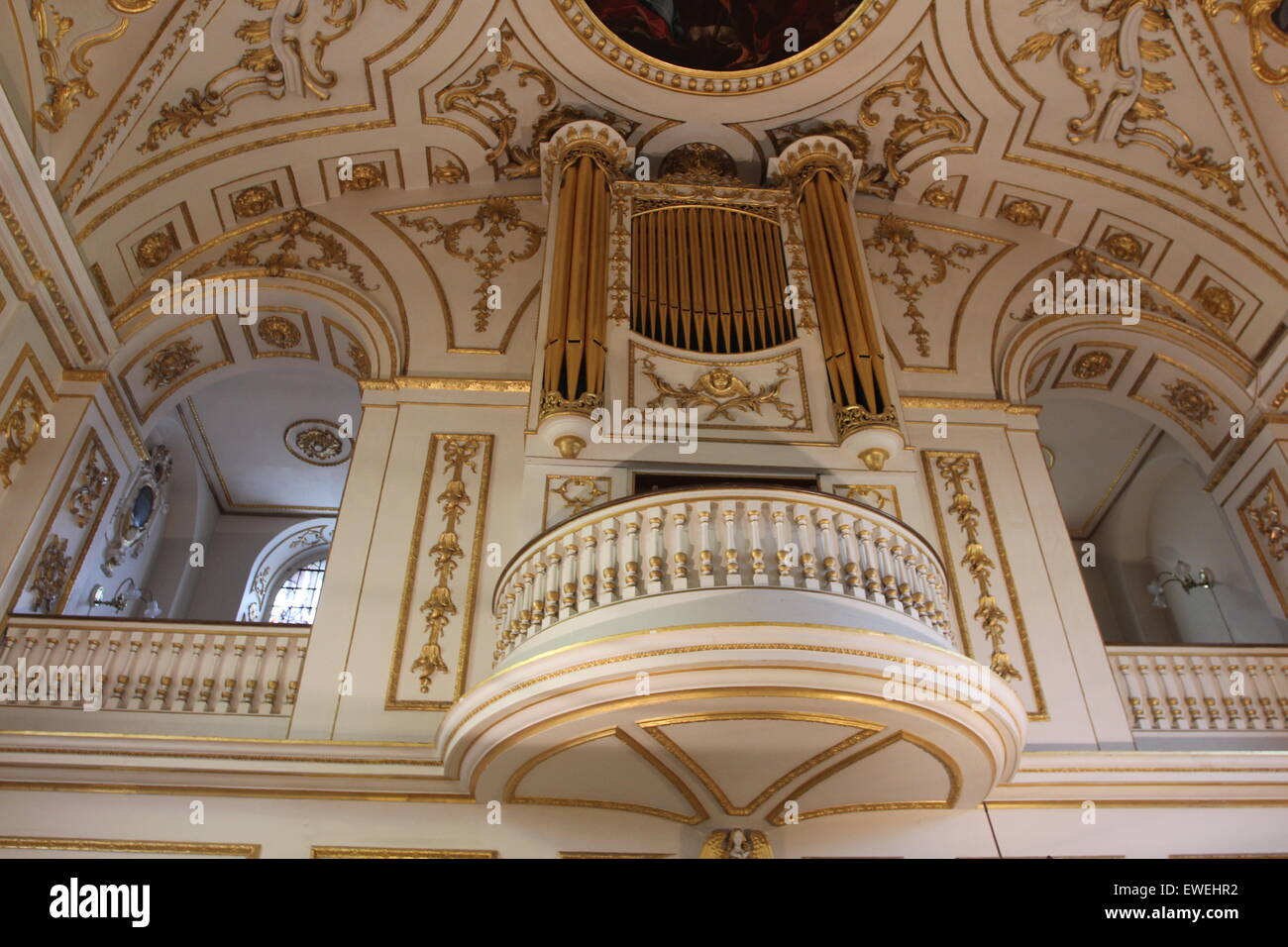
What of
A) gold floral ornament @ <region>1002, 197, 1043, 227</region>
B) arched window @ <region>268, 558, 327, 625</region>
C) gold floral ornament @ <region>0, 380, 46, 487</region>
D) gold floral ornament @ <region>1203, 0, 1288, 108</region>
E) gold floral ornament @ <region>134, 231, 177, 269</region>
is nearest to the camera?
gold floral ornament @ <region>0, 380, 46, 487</region>

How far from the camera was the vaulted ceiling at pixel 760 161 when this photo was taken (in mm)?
7848

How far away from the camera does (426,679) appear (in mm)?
6223

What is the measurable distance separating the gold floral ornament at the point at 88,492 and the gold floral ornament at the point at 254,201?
7.97 ft

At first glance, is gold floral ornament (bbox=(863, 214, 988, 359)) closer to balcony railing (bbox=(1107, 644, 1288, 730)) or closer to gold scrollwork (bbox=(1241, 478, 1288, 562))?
gold scrollwork (bbox=(1241, 478, 1288, 562))

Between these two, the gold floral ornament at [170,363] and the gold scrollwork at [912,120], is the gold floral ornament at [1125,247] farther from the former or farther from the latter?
the gold floral ornament at [170,363]

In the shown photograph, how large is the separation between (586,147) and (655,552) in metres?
4.78

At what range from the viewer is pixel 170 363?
8.30 m

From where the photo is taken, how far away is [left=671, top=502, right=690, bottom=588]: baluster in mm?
4801

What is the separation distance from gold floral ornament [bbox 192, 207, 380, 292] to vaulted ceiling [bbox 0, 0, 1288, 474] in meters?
0.03
